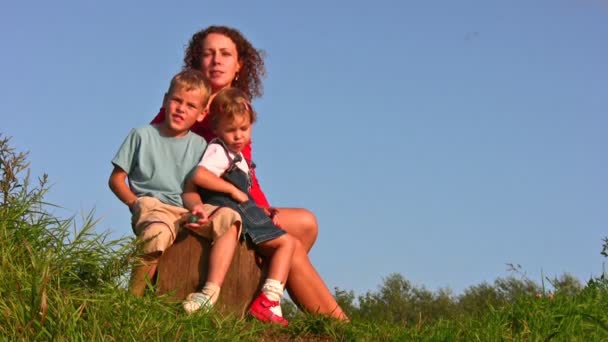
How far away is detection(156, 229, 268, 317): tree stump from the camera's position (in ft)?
21.9

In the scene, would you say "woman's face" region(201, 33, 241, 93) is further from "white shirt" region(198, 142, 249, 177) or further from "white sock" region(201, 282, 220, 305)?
"white sock" region(201, 282, 220, 305)

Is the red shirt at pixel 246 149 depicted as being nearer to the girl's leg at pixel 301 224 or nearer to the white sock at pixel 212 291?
the girl's leg at pixel 301 224

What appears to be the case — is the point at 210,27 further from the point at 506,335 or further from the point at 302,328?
the point at 506,335

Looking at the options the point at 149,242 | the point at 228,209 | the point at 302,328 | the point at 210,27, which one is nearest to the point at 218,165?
the point at 228,209

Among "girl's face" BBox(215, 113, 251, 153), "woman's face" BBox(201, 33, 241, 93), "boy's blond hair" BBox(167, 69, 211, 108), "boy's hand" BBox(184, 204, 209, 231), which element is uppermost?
"woman's face" BBox(201, 33, 241, 93)

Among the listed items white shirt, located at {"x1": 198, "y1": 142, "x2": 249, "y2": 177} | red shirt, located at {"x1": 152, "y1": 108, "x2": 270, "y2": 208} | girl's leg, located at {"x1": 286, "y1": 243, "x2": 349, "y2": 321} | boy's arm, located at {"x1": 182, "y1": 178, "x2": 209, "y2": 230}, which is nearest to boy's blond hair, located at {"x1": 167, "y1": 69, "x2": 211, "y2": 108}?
white shirt, located at {"x1": 198, "y1": 142, "x2": 249, "y2": 177}

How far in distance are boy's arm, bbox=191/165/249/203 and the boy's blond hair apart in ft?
1.97

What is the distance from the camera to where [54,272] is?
5648 millimetres

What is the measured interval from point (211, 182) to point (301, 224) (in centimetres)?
100

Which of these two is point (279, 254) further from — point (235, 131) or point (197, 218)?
point (235, 131)

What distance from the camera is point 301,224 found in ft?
24.5

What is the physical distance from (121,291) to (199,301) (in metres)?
0.69

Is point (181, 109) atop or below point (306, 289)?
atop

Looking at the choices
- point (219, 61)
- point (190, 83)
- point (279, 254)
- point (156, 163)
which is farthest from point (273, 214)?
point (219, 61)
